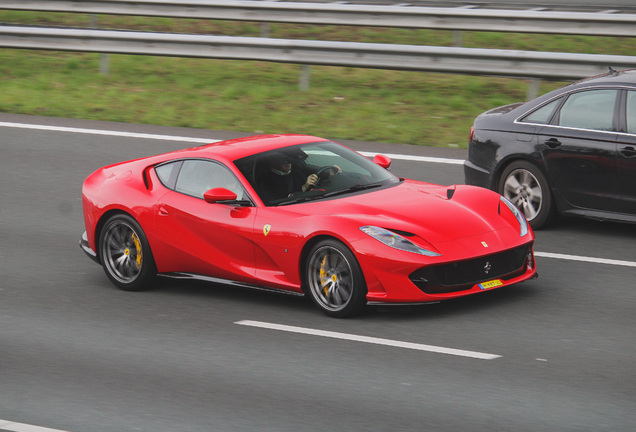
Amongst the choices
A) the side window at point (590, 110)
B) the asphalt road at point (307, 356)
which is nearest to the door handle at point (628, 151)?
the side window at point (590, 110)

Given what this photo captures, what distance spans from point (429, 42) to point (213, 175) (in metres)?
10.1

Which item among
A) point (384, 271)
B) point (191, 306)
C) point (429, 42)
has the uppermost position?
point (429, 42)

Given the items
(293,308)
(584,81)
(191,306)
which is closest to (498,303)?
(293,308)

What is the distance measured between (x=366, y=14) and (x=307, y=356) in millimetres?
10512

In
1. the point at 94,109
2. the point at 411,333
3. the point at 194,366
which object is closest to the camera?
the point at 194,366

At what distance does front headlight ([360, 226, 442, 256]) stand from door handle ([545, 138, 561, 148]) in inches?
121

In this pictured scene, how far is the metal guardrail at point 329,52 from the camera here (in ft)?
48.9

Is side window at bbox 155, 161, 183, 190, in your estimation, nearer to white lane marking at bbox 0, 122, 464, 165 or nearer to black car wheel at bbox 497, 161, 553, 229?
black car wheel at bbox 497, 161, 553, 229

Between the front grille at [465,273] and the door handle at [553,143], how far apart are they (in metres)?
2.37

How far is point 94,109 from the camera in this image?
16656mm

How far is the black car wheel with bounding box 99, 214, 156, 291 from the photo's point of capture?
923cm

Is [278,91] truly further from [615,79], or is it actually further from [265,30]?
[615,79]

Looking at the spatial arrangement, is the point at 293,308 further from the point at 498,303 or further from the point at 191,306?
the point at 498,303

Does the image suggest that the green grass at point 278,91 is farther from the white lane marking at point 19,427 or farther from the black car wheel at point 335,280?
the white lane marking at point 19,427
